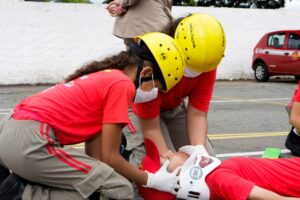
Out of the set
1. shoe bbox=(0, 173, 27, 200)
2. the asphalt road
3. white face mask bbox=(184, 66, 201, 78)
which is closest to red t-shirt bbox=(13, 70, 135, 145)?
shoe bbox=(0, 173, 27, 200)

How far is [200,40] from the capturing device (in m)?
3.13

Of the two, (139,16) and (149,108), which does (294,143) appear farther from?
(139,16)

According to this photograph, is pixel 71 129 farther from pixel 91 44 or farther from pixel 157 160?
pixel 91 44

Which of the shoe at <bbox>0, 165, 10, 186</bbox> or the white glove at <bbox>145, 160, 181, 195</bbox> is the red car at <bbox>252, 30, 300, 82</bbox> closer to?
→ the white glove at <bbox>145, 160, 181, 195</bbox>

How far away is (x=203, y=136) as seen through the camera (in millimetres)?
3619

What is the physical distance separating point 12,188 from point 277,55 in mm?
13281

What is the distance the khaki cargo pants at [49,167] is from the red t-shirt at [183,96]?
0.72 metres

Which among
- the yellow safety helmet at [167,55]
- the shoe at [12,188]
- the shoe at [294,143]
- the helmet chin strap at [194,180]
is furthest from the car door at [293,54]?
the shoe at [12,188]

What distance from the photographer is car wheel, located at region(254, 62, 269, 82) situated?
51.4 feet

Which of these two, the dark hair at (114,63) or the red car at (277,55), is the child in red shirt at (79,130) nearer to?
the dark hair at (114,63)

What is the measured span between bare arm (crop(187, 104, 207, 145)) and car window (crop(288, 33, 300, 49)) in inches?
461

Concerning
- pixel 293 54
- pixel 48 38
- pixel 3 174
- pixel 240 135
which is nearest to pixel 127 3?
pixel 3 174

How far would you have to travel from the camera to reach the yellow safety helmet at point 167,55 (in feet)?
9.55

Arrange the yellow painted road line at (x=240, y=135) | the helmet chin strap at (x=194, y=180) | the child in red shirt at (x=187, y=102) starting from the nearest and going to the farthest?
the helmet chin strap at (x=194, y=180) → the child in red shirt at (x=187, y=102) → the yellow painted road line at (x=240, y=135)
